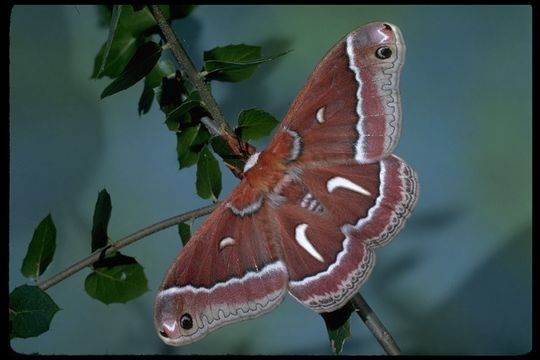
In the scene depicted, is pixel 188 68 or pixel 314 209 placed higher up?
pixel 188 68

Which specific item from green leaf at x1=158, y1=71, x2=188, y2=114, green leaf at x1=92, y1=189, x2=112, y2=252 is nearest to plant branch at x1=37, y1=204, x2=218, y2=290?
Result: green leaf at x1=92, y1=189, x2=112, y2=252

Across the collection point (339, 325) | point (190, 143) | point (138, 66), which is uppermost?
point (138, 66)

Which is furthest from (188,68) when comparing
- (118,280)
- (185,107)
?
(118,280)

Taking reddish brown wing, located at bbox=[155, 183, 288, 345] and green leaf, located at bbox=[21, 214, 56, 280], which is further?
green leaf, located at bbox=[21, 214, 56, 280]

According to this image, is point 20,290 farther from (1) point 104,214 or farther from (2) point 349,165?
(2) point 349,165

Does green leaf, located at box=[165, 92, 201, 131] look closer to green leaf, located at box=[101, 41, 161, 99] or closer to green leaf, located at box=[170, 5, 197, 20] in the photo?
green leaf, located at box=[101, 41, 161, 99]

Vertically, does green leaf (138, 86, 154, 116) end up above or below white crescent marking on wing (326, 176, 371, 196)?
above

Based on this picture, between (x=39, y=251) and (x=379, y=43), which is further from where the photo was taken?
(x=39, y=251)

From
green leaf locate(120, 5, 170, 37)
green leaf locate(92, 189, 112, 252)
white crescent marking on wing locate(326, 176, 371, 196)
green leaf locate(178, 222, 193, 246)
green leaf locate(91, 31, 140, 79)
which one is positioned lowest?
green leaf locate(178, 222, 193, 246)

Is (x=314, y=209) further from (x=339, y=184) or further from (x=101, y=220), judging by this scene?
(x=101, y=220)
